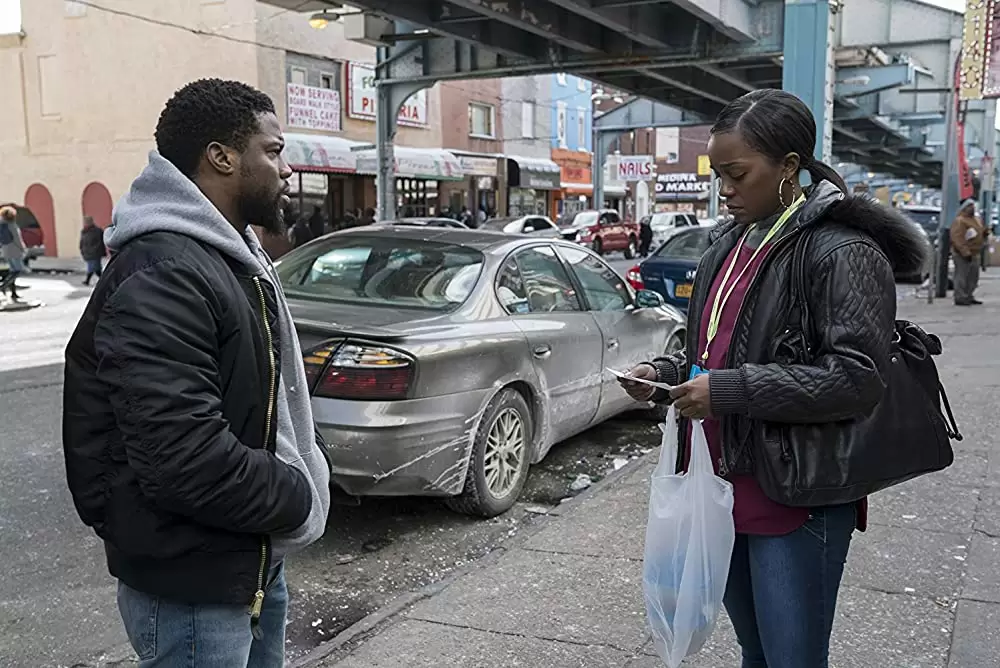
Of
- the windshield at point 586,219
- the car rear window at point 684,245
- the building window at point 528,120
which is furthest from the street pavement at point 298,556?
the building window at point 528,120

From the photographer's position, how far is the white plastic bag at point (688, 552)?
2.19 meters

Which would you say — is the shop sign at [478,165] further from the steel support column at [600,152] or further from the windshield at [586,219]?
the windshield at [586,219]

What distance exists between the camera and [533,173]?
35.0m

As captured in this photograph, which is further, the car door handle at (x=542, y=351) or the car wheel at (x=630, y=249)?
the car wheel at (x=630, y=249)

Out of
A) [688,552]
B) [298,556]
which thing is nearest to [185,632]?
[688,552]

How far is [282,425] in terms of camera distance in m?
1.91

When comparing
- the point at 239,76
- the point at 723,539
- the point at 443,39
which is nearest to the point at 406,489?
the point at 723,539

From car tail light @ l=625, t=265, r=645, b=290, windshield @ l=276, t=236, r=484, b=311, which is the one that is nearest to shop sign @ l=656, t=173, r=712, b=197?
car tail light @ l=625, t=265, r=645, b=290

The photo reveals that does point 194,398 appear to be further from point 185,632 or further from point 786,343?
point 786,343

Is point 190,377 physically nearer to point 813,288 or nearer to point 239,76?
point 813,288

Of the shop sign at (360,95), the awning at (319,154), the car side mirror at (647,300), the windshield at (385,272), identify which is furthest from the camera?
the shop sign at (360,95)

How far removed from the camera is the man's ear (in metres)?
1.86

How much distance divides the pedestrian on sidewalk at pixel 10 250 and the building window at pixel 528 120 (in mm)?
22118

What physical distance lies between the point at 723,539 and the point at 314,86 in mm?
24611
